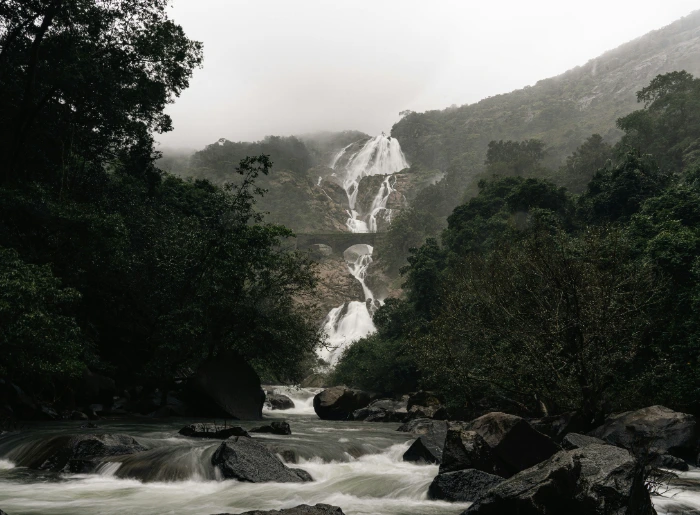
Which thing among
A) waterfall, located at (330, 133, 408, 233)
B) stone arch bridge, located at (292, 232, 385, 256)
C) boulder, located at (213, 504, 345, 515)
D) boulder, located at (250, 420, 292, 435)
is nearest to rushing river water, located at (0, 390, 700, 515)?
boulder, located at (213, 504, 345, 515)

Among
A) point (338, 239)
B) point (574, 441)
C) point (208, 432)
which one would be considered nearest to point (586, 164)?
point (338, 239)

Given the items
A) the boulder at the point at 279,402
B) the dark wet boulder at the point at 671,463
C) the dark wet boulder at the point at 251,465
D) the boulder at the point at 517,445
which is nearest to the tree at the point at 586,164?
the boulder at the point at 279,402

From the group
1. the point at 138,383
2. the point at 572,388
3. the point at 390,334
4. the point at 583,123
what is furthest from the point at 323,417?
the point at 583,123

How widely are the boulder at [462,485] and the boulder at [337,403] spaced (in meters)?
22.4

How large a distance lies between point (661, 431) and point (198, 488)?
12446mm

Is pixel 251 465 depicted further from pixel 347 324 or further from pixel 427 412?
pixel 347 324

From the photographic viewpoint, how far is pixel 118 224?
1891 cm

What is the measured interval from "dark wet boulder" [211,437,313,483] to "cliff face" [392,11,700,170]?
113423 mm

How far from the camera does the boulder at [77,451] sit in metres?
11.1

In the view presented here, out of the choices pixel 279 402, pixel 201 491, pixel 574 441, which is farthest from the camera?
pixel 279 402

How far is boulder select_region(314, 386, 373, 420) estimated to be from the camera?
31.8m

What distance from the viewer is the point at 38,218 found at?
17.7 meters

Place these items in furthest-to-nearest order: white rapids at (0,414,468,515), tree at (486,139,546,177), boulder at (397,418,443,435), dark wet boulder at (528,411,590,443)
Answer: tree at (486,139,546,177) < boulder at (397,418,443,435) < dark wet boulder at (528,411,590,443) < white rapids at (0,414,468,515)

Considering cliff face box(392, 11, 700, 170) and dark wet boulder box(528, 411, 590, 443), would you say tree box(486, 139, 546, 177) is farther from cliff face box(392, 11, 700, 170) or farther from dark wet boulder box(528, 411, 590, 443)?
dark wet boulder box(528, 411, 590, 443)
